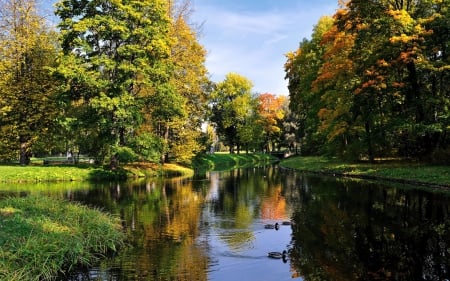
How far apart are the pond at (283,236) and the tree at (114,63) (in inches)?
514

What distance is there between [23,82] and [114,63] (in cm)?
1007

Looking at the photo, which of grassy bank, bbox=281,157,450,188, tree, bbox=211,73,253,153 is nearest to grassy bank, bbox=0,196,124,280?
grassy bank, bbox=281,157,450,188

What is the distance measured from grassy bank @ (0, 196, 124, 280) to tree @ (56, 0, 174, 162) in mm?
22274

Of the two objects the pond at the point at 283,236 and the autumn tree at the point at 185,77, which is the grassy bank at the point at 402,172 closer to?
the pond at the point at 283,236

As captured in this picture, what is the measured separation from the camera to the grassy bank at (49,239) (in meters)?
9.91

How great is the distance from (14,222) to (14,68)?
109ft

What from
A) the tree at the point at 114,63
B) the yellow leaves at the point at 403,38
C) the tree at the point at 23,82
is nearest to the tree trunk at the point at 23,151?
the tree at the point at 23,82

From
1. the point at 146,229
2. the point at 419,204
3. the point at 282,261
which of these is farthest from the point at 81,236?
the point at 419,204

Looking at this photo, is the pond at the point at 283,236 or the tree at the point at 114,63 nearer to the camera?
the pond at the point at 283,236

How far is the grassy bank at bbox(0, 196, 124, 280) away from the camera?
32.5ft

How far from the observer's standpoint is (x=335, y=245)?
13383mm

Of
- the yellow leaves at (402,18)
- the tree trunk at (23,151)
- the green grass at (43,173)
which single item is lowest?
the green grass at (43,173)

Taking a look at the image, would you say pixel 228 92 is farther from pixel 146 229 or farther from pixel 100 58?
pixel 146 229

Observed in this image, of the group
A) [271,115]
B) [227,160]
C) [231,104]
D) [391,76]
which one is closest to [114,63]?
[391,76]
